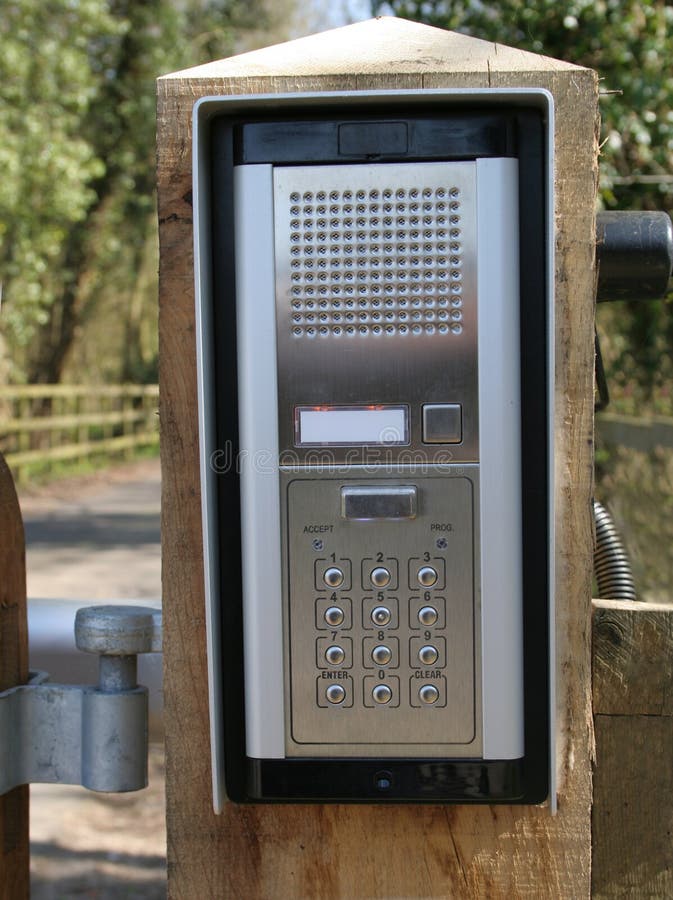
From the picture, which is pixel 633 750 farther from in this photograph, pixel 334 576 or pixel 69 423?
pixel 69 423

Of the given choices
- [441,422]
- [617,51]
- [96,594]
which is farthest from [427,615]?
[96,594]

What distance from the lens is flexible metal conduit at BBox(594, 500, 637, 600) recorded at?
175 cm

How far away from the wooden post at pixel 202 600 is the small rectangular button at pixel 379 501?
0.64 ft

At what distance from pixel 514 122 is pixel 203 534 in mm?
616

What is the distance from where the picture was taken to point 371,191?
121 cm

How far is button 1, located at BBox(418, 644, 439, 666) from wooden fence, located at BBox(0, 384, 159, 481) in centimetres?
991

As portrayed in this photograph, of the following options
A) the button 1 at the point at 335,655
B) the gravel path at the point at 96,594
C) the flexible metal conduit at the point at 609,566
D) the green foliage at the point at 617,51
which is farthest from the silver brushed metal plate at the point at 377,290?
the green foliage at the point at 617,51

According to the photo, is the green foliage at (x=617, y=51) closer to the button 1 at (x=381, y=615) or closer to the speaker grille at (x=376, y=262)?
the speaker grille at (x=376, y=262)

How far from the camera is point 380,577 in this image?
122 cm

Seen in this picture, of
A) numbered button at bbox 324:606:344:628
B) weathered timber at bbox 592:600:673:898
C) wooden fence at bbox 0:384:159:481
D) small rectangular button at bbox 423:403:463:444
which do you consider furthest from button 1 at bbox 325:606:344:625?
wooden fence at bbox 0:384:159:481

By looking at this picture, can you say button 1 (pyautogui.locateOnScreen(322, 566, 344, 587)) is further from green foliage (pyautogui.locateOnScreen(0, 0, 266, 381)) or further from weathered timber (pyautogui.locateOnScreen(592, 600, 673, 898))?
green foliage (pyautogui.locateOnScreen(0, 0, 266, 381))

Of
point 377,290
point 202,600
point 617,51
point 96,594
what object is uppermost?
point 617,51

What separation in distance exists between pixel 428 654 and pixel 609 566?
65 centimetres

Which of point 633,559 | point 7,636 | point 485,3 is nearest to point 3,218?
point 485,3
